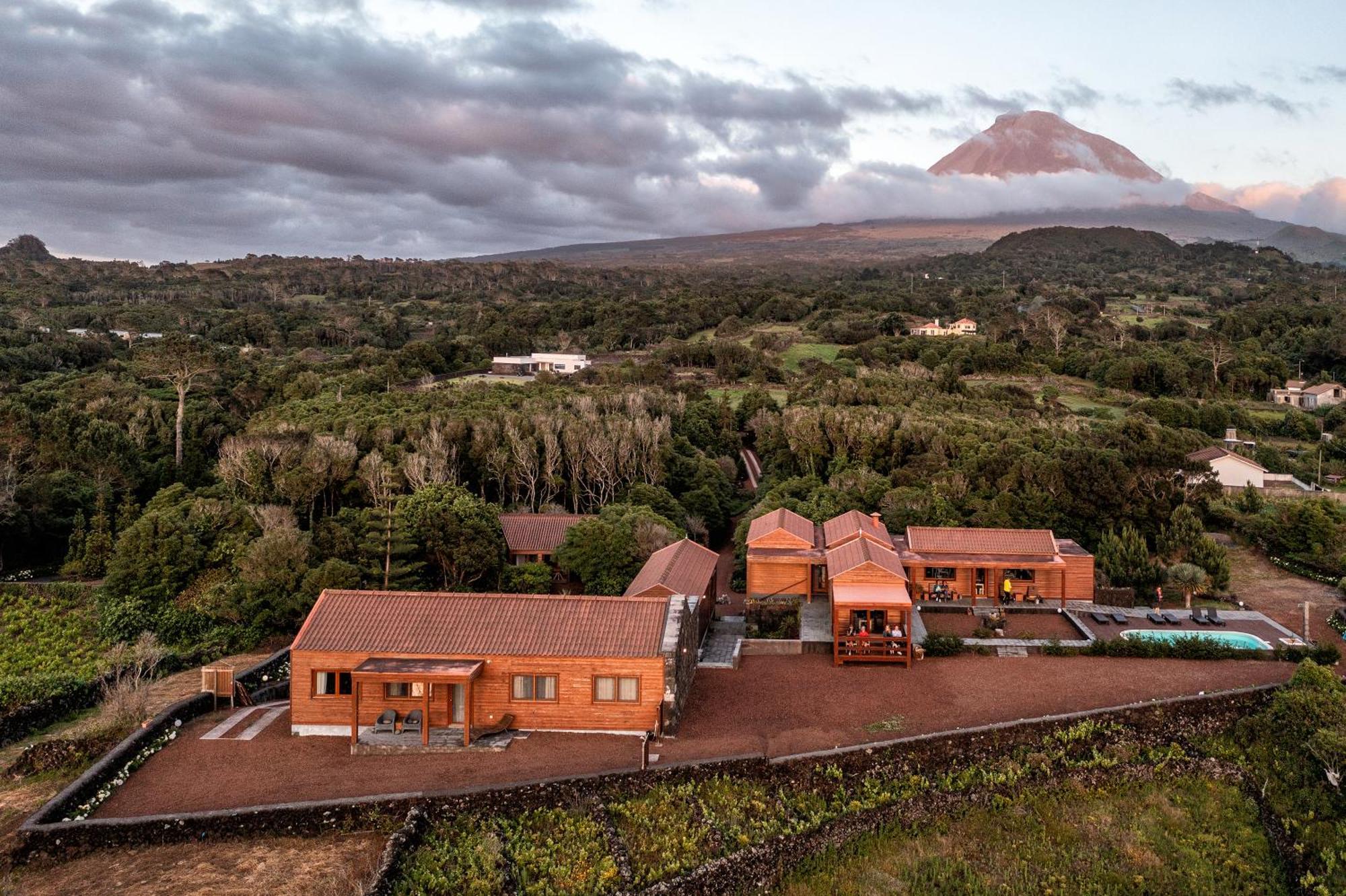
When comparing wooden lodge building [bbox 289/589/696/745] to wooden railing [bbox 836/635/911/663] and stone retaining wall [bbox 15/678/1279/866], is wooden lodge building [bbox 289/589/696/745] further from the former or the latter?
wooden railing [bbox 836/635/911/663]

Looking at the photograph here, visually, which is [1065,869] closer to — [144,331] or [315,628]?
[315,628]

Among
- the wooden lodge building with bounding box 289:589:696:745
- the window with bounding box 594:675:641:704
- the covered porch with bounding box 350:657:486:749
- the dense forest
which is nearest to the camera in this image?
the covered porch with bounding box 350:657:486:749

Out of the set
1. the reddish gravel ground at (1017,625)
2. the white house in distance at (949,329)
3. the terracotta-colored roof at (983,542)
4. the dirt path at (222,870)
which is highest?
the white house in distance at (949,329)

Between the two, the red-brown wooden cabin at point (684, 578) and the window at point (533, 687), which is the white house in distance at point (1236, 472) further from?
the window at point (533, 687)

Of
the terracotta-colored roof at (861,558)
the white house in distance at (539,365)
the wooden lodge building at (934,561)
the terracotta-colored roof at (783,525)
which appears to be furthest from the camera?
the white house in distance at (539,365)

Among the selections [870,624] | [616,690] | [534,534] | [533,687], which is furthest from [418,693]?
[534,534]

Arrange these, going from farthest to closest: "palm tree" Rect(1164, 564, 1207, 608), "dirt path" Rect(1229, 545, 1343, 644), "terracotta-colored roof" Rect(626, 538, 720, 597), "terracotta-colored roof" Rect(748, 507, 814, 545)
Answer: "terracotta-colored roof" Rect(748, 507, 814, 545), "palm tree" Rect(1164, 564, 1207, 608), "dirt path" Rect(1229, 545, 1343, 644), "terracotta-colored roof" Rect(626, 538, 720, 597)

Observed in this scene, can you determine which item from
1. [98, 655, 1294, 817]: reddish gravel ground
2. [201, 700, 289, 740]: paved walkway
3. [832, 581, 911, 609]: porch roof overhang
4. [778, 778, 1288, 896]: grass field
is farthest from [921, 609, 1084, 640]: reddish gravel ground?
[201, 700, 289, 740]: paved walkway

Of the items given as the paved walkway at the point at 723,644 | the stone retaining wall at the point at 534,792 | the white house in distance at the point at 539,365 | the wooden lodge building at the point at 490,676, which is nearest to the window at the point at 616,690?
the wooden lodge building at the point at 490,676
